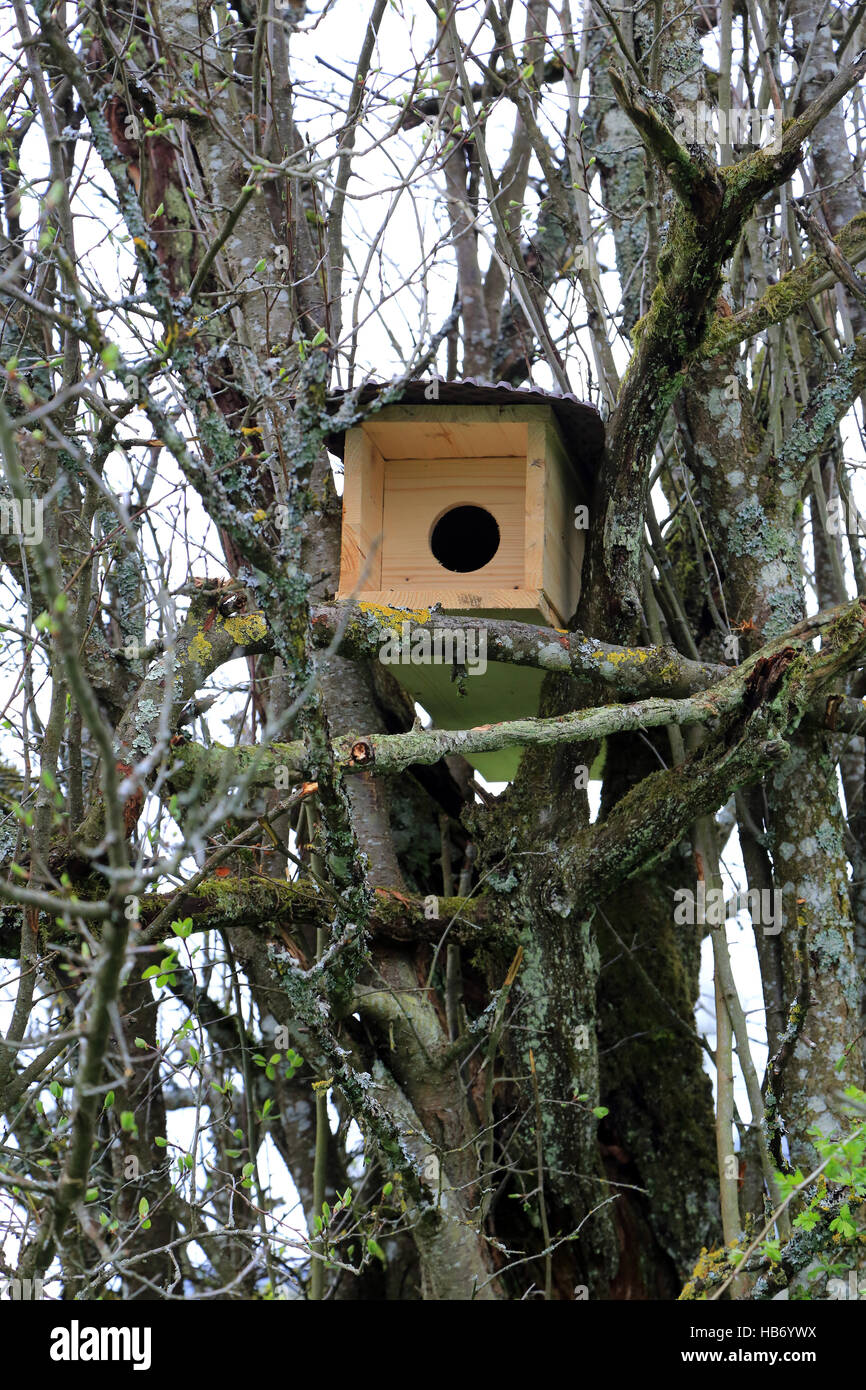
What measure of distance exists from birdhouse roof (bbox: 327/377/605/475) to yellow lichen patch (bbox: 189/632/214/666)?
0.67 metres

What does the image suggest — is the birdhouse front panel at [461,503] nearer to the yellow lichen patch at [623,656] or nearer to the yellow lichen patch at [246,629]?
the yellow lichen patch at [623,656]

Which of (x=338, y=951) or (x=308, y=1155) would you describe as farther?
(x=308, y=1155)

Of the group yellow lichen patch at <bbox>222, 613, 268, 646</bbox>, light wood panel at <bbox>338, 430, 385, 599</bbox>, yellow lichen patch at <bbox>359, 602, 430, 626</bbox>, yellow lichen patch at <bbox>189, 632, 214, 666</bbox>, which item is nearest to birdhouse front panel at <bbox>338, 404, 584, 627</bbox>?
light wood panel at <bbox>338, 430, 385, 599</bbox>

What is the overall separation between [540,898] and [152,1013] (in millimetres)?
1820

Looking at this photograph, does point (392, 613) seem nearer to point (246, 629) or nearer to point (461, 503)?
point (246, 629)

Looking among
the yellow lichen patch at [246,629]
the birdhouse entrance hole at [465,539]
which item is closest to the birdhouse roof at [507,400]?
the birdhouse entrance hole at [465,539]

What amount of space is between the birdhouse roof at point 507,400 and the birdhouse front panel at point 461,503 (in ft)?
0.08

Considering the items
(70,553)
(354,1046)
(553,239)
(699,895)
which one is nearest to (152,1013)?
(354,1046)

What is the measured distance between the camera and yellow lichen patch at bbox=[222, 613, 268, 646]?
3031 millimetres

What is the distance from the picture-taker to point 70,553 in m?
4.17

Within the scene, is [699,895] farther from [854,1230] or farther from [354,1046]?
[854,1230]

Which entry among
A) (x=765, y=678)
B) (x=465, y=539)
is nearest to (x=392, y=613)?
(x=765, y=678)

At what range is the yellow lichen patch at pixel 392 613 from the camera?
10.3ft

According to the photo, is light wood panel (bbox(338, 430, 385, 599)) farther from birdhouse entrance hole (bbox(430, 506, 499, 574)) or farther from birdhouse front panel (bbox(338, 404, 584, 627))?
birdhouse entrance hole (bbox(430, 506, 499, 574))
